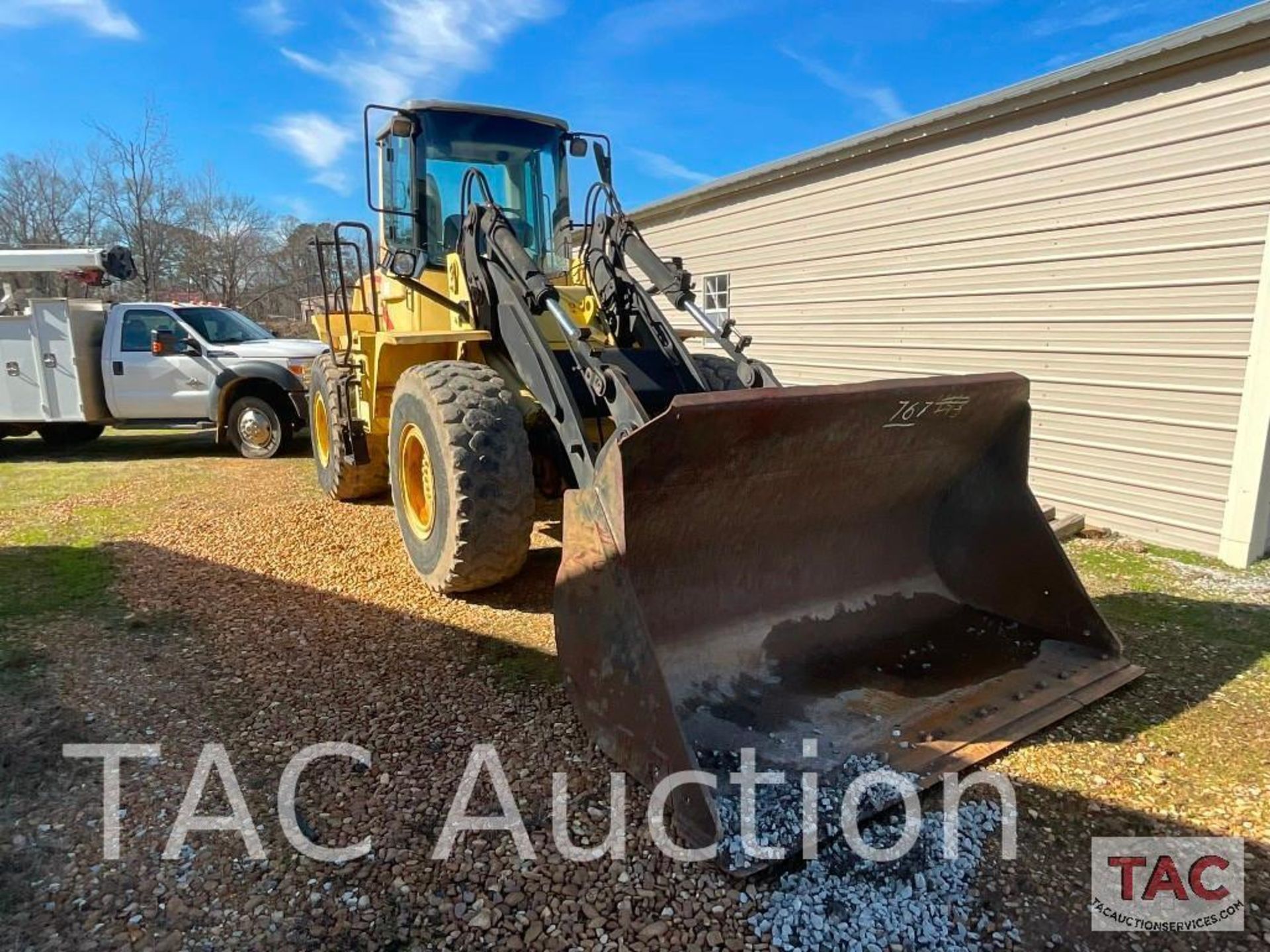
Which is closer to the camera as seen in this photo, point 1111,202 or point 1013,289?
point 1111,202

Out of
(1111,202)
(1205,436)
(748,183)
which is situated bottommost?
(1205,436)

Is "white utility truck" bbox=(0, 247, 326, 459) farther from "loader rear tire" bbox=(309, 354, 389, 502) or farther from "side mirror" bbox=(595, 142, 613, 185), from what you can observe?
"side mirror" bbox=(595, 142, 613, 185)

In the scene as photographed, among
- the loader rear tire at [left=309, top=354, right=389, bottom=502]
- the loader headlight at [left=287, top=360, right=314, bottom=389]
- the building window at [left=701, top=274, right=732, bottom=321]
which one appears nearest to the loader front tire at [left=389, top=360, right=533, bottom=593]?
the loader rear tire at [left=309, top=354, right=389, bottom=502]

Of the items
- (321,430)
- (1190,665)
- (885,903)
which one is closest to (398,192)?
(321,430)

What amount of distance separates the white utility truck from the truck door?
1cm

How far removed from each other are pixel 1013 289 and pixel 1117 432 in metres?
1.39

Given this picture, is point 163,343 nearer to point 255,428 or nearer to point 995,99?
point 255,428

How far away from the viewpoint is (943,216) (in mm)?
6570

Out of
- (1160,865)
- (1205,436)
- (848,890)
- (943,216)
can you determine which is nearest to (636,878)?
(848,890)

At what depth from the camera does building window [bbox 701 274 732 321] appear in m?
9.67

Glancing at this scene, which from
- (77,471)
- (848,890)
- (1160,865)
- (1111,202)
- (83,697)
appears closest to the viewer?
(848,890)

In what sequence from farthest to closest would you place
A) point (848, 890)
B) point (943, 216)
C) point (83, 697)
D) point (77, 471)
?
point (77, 471), point (943, 216), point (83, 697), point (848, 890)

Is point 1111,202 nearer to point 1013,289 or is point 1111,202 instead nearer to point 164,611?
point 1013,289

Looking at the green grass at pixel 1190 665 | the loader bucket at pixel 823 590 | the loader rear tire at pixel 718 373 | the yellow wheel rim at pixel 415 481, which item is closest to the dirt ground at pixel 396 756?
the green grass at pixel 1190 665
